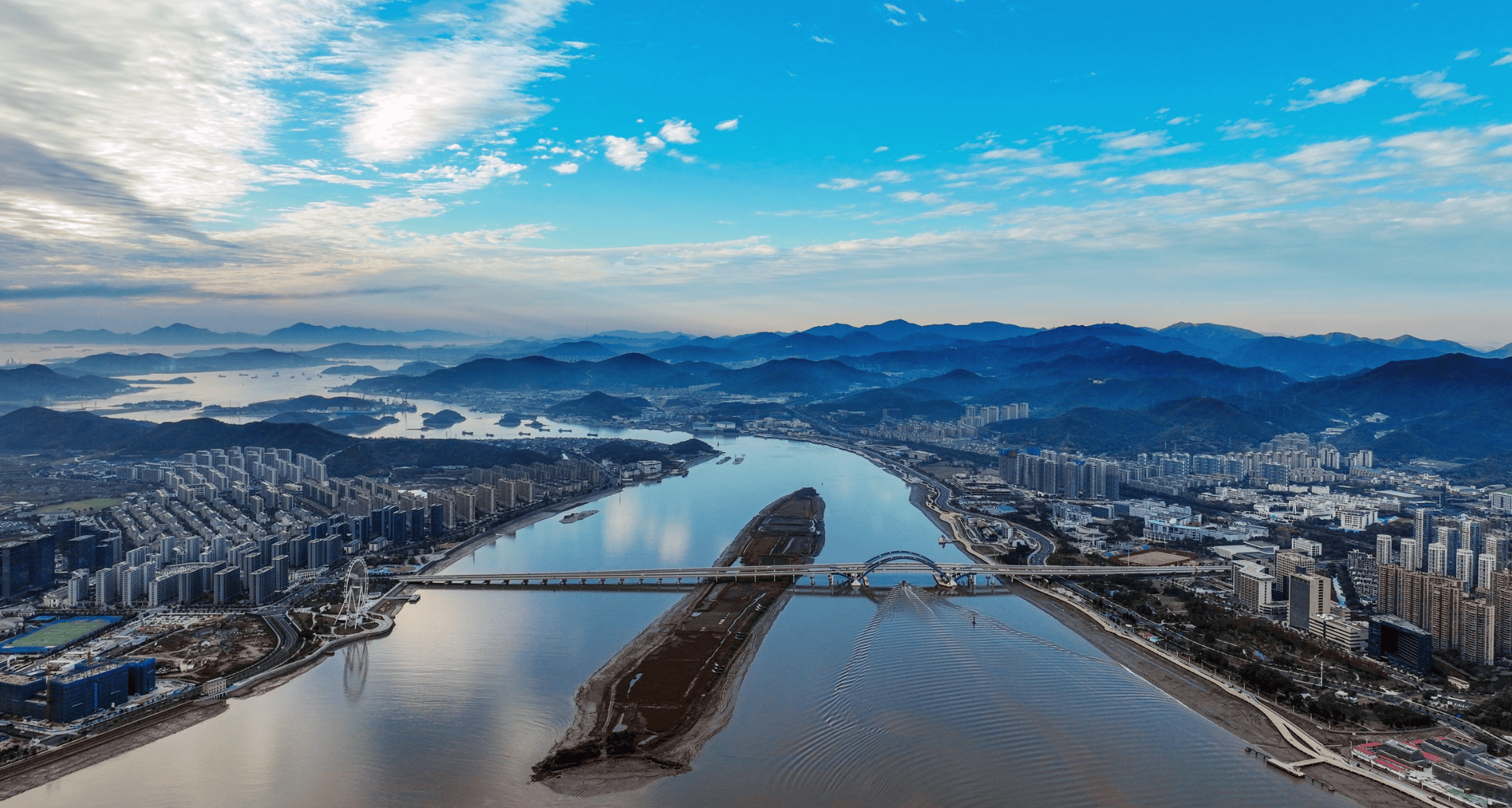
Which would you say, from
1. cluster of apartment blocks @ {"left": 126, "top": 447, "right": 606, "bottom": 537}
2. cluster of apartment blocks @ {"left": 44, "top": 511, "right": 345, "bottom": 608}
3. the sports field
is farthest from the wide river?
cluster of apartment blocks @ {"left": 126, "top": 447, "right": 606, "bottom": 537}

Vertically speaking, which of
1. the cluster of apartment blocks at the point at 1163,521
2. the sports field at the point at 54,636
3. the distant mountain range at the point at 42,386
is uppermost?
the distant mountain range at the point at 42,386

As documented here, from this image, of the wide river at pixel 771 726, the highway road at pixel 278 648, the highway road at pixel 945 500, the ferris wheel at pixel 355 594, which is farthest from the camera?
the highway road at pixel 945 500

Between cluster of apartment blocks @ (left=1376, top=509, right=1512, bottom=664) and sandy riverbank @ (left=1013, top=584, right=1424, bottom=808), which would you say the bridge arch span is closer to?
sandy riverbank @ (left=1013, top=584, right=1424, bottom=808)

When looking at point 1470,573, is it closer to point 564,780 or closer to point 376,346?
point 564,780

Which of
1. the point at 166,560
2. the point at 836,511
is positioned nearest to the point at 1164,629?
the point at 836,511

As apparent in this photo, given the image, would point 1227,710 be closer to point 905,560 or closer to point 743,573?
point 905,560

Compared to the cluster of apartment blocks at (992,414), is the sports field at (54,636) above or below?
below

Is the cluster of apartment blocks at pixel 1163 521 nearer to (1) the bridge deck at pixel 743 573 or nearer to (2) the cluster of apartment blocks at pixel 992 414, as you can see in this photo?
(1) the bridge deck at pixel 743 573

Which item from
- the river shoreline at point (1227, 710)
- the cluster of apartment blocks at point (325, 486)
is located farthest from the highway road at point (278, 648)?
the river shoreline at point (1227, 710)
